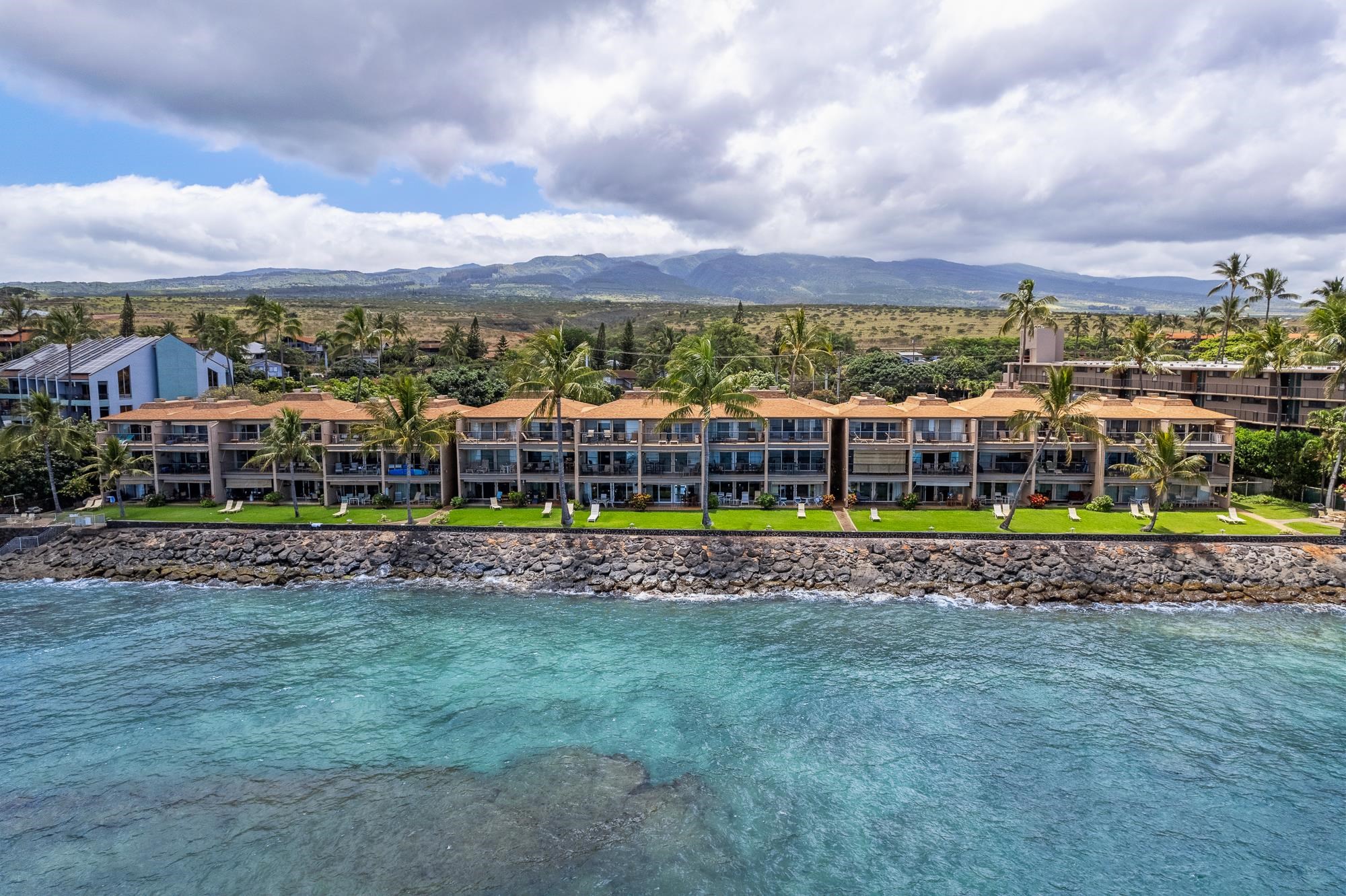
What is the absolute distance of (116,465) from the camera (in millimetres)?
54156

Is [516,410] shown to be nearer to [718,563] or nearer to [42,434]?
[718,563]

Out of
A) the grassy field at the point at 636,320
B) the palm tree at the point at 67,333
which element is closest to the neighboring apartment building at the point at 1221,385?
the grassy field at the point at 636,320

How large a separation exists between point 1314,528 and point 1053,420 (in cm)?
1682

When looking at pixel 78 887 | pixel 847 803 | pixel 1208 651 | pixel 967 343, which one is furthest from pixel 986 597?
pixel 967 343

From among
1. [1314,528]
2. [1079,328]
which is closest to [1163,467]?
[1314,528]

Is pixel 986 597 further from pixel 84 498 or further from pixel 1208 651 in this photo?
pixel 84 498

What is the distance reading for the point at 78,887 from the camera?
835 inches

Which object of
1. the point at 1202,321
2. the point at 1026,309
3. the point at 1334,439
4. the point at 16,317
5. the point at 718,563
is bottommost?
the point at 718,563

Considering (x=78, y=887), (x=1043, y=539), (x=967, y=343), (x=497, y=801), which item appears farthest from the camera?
(x=967, y=343)

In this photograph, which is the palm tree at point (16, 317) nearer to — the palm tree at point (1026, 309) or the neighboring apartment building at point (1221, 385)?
the palm tree at point (1026, 309)

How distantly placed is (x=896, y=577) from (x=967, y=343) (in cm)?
9736

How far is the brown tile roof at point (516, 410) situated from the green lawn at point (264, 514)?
25.6 feet

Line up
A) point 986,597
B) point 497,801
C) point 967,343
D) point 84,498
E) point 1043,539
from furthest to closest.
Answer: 1. point 967,343
2. point 84,498
3. point 1043,539
4. point 986,597
5. point 497,801

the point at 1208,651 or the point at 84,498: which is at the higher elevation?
the point at 84,498
